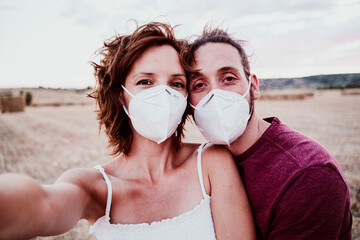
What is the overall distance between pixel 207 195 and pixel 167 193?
0.33m

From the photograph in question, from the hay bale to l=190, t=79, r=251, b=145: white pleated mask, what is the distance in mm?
29973

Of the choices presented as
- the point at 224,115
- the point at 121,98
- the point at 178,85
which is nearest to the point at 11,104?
the point at 121,98

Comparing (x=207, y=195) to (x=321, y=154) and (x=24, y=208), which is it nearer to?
(x=321, y=154)

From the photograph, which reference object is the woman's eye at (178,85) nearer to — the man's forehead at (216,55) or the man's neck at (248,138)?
the man's forehead at (216,55)

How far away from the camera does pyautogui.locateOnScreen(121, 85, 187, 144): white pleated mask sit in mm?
2260

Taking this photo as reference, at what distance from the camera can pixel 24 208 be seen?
129 centimetres

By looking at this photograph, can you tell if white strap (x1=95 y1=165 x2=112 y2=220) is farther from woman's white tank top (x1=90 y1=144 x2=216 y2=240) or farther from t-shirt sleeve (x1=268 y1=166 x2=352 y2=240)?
t-shirt sleeve (x1=268 y1=166 x2=352 y2=240)

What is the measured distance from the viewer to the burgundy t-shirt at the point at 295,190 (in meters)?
1.81

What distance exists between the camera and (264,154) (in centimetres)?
217

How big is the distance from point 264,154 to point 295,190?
1.26 feet

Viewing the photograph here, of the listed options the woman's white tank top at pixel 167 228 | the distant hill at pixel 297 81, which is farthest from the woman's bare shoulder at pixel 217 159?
the distant hill at pixel 297 81

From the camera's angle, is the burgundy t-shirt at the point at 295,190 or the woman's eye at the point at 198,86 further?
the woman's eye at the point at 198,86

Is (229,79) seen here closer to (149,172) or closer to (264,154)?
(264,154)

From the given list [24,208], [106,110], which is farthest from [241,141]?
[24,208]
